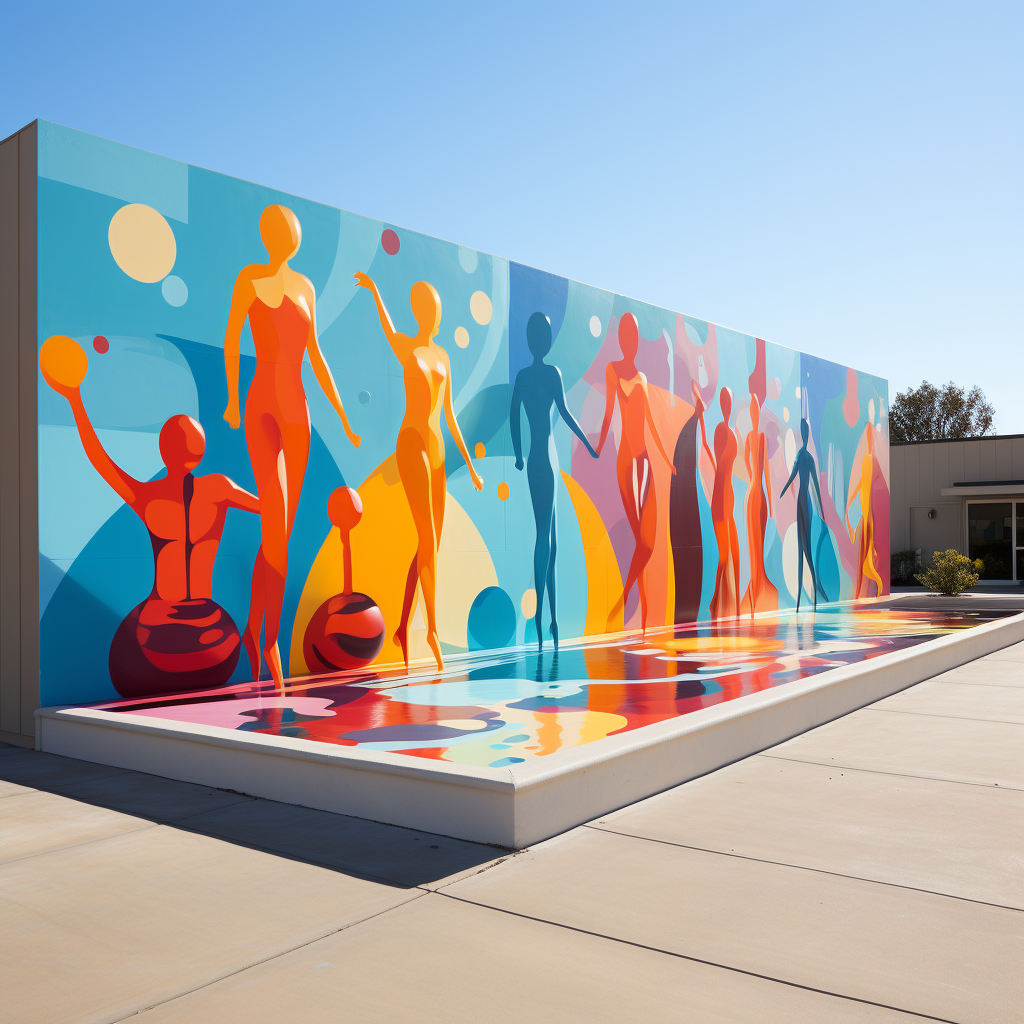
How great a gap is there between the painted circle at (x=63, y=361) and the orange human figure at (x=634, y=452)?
704cm

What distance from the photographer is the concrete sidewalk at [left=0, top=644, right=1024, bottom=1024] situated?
2877 millimetres

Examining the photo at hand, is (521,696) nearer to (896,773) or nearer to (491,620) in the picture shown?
(896,773)

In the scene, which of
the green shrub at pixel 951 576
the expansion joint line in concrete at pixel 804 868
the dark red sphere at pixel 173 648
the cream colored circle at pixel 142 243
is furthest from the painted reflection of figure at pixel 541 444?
the green shrub at pixel 951 576

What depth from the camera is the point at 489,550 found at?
1077 centimetres

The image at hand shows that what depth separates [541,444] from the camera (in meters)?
11.5

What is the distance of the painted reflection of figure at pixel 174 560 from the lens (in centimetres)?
729

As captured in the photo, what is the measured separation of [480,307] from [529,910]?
8114 mm

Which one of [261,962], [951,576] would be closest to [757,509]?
[951,576]

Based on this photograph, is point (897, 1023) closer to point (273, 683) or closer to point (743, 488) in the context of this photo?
point (273, 683)

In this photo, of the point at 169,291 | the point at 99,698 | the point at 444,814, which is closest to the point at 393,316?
the point at 169,291

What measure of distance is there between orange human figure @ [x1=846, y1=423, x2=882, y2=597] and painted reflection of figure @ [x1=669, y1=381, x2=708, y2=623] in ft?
23.1

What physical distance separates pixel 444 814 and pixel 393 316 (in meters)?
6.30

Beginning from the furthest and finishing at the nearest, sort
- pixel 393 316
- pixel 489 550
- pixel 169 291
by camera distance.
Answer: pixel 489 550 → pixel 393 316 → pixel 169 291

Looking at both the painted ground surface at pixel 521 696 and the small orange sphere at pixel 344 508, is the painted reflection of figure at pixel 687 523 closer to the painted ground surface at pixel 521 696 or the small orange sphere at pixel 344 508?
the painted ground surface at pixel 521 696
